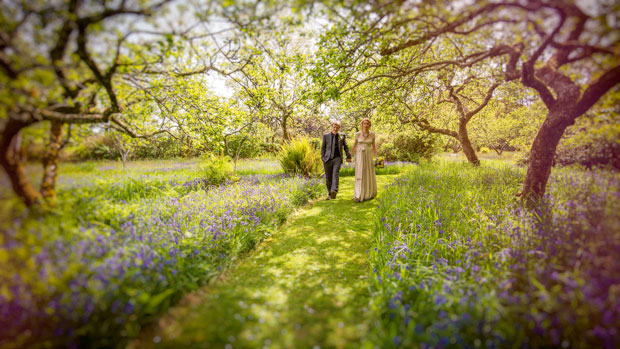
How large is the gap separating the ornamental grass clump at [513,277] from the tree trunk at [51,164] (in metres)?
3.33

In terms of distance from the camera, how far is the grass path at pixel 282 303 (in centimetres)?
187

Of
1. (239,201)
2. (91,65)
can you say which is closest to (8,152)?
(91,65)

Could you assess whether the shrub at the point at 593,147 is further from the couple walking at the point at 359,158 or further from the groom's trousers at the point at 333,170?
the groom's trousers at the point at 333,170

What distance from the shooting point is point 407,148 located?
57.4ft

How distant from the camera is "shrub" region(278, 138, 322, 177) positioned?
9.52 metres

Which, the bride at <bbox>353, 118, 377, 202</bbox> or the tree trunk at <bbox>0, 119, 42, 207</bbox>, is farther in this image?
the bride at <bbox>353, 118, 377, 202</bbox>

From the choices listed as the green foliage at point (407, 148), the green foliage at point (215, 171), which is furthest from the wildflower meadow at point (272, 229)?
the green foliage at point (407, 148)

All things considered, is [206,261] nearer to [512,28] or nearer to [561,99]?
[512,28]

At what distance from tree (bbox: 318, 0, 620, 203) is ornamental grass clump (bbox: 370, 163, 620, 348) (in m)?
0.86

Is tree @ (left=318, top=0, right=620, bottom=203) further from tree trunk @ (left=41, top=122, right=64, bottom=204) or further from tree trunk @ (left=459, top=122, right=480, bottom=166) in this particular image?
tree trunk @ (left=459, top=122, right=480, bottom=166)

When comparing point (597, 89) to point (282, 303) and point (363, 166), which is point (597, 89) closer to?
point (282, 303)

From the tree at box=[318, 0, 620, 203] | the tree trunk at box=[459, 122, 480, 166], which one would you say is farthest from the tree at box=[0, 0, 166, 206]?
the tree trunk at box=[459, 122, 480, 166]

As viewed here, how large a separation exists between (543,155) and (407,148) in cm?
1436

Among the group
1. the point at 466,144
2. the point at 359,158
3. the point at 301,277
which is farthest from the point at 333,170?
the point at 466,144
